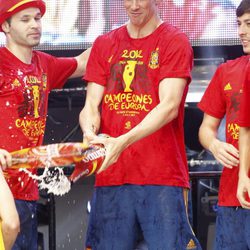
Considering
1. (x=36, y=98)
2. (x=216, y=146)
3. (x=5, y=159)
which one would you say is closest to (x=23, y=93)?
(x=36, y=98)

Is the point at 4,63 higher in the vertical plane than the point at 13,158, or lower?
higher

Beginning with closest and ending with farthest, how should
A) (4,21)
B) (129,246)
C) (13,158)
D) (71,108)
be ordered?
1. (13,158)
2. (129,246)
3. (4,21)
4. (71,108)

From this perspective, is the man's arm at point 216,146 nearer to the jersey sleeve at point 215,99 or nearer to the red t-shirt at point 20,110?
the jersey sleeve at point 215,99

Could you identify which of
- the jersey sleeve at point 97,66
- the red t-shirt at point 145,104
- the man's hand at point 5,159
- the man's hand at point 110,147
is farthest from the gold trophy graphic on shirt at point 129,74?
the man's hand at point 5,159

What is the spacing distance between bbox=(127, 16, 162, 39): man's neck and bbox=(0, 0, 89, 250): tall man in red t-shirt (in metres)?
0.53

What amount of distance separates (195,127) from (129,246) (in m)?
1.55

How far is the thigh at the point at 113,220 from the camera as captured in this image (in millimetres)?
4859

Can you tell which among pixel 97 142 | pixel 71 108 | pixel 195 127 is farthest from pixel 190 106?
pixel 97 142

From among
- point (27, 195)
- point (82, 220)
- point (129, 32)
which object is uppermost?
point (129, 32)

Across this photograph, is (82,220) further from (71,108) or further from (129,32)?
(129,32)

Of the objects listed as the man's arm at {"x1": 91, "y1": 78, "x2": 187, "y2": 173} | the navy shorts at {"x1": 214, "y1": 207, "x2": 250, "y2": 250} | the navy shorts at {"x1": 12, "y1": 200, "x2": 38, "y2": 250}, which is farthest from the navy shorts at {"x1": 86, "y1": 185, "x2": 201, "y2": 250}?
the navy shorts at {"x1": 12, "y1": 200, "x2": 38, "y2": 250}

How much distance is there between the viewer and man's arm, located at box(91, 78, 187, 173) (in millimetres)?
4660

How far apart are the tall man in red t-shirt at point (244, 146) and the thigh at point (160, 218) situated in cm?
41

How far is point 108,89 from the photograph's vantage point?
16.4ft
